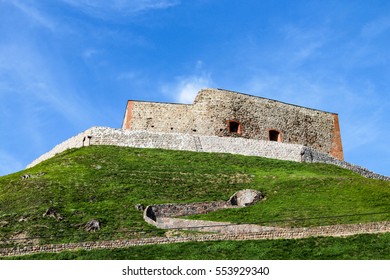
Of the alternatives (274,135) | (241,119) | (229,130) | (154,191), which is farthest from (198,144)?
(154,191)

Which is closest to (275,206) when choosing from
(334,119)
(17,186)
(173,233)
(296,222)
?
(296,222)

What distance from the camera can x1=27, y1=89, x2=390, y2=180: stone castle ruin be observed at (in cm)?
4678

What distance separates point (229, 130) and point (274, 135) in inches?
173

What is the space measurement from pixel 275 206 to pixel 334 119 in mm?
25653

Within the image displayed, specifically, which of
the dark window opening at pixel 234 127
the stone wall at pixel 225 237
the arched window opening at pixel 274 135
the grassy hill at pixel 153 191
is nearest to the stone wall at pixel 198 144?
the grassy hill at pixel 153 191

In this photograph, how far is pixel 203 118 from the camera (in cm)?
5075

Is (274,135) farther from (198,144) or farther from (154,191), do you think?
(154,191)

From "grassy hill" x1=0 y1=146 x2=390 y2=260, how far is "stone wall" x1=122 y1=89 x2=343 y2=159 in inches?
195

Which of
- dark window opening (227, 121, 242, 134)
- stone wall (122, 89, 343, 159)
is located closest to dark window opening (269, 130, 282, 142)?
stone wall (122, 89, 343, 159)

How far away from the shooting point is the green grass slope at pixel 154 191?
99.2ft

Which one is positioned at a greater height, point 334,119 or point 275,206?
point 334,119

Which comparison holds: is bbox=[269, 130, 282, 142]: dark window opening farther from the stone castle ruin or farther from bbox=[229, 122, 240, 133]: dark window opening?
bbox=[229, 122, 240, 133]: dark window opening
